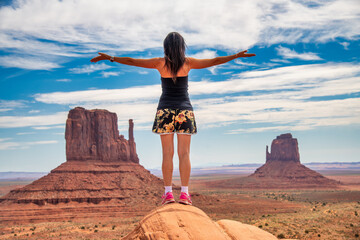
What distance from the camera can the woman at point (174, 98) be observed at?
7.25 meters

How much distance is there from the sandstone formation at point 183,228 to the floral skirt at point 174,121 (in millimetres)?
1628

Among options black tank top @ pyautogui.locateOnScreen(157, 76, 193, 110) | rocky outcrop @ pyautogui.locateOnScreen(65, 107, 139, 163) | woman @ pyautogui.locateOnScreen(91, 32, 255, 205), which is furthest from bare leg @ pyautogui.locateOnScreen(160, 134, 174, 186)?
rocky outcrop @ pyautogui.locateOnScreen(65, 107, 139, 163)

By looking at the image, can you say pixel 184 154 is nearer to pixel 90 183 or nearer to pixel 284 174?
pixel 90 183

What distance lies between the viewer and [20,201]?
67125mm

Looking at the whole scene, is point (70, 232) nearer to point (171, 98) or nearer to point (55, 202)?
point (55, 202)

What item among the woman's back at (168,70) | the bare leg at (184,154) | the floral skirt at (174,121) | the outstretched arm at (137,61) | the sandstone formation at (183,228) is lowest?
the sandstone formation at (183,228)

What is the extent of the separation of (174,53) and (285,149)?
466 feet

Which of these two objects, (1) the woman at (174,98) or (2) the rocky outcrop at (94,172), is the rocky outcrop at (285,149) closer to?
(2) the rocky outcrop at (94,172)

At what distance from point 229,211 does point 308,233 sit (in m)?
33.1

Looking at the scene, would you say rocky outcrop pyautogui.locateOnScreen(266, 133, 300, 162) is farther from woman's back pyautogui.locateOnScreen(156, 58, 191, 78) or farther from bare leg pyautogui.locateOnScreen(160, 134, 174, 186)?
woman's back pyautogui.locateOnScreen(156, 58, 191, 78)

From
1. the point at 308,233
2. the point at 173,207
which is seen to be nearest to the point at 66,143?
the point at 308,233

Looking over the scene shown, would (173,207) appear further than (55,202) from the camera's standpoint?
No

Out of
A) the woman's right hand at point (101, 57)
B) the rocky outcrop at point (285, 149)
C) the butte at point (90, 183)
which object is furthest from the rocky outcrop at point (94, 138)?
the woman's right hand at point (101, 57)

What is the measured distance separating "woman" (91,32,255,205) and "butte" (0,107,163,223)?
59274 millimetres
